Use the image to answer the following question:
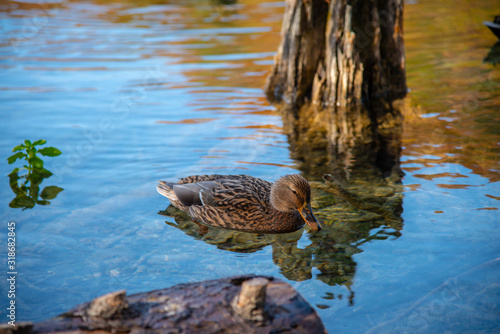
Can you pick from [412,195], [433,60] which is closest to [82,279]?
[412,195]

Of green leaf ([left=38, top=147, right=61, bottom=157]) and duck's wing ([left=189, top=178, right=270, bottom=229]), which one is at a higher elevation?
green leaf ([left=38, top=147, right=61, bottom=157])

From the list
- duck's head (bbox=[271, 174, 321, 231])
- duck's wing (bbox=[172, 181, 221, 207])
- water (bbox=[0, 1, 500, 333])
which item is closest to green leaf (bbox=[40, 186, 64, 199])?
water (bbox=[0, 1, 500, 333])

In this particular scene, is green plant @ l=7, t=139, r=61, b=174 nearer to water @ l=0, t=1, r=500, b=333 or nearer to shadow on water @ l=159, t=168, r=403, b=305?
water @ l=0, t=1, r=500, b=333

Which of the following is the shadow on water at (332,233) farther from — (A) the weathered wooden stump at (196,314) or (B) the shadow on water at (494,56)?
(B) the shadow on water at (494,56)

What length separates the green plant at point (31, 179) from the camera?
7.05m

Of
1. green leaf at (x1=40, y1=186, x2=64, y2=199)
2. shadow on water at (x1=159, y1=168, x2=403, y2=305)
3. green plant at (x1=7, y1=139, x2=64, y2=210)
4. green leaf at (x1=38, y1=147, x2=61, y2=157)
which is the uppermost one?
green leaf at (x1=38, y1=147, x2=61, y2=157)

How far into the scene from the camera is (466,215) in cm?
618

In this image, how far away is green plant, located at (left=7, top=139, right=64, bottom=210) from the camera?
7047 mm

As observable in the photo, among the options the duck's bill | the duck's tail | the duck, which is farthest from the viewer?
the duck's tail

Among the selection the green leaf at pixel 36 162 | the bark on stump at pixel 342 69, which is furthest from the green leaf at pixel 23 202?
the bark on stump at pixel 342 69

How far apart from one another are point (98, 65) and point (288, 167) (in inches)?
350

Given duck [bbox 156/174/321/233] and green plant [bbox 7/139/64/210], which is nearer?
duck [bbox 156/174/321/233]

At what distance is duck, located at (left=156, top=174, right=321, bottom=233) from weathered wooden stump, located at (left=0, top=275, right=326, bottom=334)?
250 cm

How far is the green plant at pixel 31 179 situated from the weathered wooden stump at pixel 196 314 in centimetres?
403
